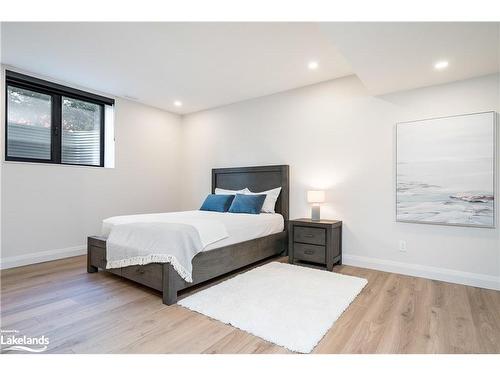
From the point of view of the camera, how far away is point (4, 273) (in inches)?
123

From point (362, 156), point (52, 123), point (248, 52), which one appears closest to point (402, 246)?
point (362, 156)

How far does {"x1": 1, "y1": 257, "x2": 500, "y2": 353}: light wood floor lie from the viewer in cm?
171

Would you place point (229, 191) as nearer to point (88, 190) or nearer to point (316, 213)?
point (316, 213)

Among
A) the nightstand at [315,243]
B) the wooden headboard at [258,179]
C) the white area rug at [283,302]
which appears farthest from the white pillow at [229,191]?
the white area rug at [283,302]

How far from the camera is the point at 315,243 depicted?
338 centimetres

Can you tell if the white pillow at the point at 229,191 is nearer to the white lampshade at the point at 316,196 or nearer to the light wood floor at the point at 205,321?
the white lampshade at the point at 316,196

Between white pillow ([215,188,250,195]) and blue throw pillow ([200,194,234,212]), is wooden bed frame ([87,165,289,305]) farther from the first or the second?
blue throw pillow ([200,194,234,212])

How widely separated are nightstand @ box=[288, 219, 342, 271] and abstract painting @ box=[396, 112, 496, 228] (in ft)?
2.67

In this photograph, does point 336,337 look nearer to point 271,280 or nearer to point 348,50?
point 271,280

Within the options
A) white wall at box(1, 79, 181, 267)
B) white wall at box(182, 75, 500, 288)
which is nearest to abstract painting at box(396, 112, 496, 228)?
white wall at box(182, 75, 500, 288)

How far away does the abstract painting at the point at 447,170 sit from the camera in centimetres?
278

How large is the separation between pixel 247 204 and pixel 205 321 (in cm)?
200

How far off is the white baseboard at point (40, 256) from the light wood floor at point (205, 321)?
0.56 m
